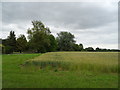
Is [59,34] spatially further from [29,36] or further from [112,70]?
[112,70]

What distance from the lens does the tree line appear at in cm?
4540

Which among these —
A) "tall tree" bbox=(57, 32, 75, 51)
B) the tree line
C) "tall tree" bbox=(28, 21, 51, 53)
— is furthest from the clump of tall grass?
"tall tree" bbox=(57, 32, 75, 51)

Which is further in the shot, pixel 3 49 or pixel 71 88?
pixel 3 49

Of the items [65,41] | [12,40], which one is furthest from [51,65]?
[65,41]

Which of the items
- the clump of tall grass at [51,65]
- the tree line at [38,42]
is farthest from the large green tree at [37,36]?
the clump of tall grass at [51,65]

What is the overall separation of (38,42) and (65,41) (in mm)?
25925

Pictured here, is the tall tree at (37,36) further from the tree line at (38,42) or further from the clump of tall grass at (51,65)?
the clump of tall grass at (51,65)

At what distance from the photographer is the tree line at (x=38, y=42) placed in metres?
45.4

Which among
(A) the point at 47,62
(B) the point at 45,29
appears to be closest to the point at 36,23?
(B) the point at 45,29

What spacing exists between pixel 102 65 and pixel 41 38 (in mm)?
38688

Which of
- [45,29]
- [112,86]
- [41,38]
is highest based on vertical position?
[45,29]

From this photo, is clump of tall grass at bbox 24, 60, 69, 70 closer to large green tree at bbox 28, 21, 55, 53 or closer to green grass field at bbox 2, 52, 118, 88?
green grass field at bbox 2, 52, 118, 88

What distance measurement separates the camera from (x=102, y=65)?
7945 millimetres

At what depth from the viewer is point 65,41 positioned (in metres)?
69.4
